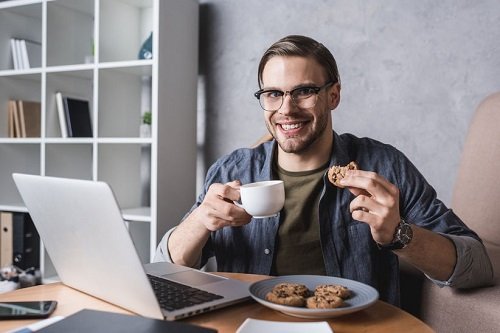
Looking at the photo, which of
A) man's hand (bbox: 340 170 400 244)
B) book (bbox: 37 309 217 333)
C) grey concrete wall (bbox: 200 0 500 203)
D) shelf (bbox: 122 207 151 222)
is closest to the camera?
book (bbox: 37 309 217 333)

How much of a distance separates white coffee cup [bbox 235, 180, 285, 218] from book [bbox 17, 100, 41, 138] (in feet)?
7.12

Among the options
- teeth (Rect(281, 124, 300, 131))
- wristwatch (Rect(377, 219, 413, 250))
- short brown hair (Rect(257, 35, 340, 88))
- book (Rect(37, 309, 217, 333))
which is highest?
short brown hair (Rect(257, 35, 340, 88))

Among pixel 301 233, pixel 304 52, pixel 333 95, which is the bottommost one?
pixel 301 233

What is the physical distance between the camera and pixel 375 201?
961 millimetres

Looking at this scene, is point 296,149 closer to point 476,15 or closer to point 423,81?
point 423,81

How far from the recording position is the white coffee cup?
3.24ft

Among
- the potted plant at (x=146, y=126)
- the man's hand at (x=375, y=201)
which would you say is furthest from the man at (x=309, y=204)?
the potted plant at (x=146, y=126)

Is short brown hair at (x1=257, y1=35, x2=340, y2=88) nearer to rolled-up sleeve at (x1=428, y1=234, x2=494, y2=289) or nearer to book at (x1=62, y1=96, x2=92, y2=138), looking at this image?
rolled-up sleeve at (x1=428, y1=234, x2=494, y2=289)

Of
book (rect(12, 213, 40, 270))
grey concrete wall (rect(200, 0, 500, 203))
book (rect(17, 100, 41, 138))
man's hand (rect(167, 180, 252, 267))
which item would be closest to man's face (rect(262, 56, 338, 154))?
man's hand (rect(167, 180, 252, 267))

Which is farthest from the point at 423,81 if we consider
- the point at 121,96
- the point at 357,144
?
the point at 121,96

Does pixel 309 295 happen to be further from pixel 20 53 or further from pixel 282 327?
pixel 20 53

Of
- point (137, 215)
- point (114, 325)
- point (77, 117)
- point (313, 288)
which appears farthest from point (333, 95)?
point (77, 117)

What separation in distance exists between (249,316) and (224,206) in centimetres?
29

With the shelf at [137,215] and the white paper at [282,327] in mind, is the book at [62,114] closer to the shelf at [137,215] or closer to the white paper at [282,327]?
the shelf at [137,215]
